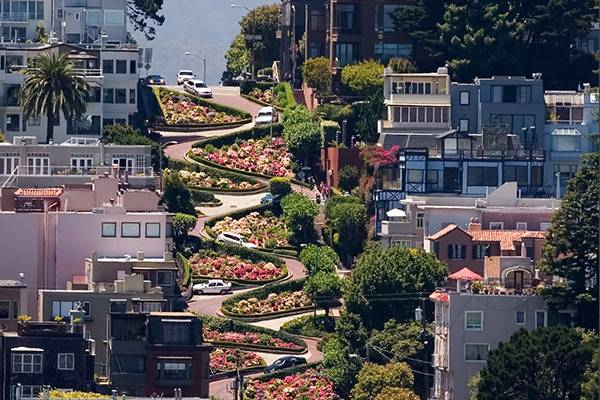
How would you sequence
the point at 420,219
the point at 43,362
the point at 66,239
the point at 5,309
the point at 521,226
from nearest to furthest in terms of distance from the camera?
the point at 43,362, the point at 5,309, the point at 66,239, the point at 521,226, the point at 420,219

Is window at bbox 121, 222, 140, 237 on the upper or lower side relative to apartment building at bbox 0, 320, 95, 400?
upper

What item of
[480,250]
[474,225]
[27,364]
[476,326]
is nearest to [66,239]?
[480,250]

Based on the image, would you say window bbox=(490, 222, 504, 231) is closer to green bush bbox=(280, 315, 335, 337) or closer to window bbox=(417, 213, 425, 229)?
window bbox=(417, 213, 425, 229)

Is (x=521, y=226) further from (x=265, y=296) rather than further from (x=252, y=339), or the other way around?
(x=252, y=339)

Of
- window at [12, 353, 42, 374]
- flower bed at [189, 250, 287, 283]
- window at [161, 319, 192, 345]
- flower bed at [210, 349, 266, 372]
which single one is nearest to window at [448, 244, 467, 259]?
flower bed at [210, 349, 266, 372]

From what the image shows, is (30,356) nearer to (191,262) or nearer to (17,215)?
(17,215)

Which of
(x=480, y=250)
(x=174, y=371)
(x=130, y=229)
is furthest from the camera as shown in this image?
(x=480, y=250)

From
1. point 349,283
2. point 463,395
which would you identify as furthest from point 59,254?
point 463,395
